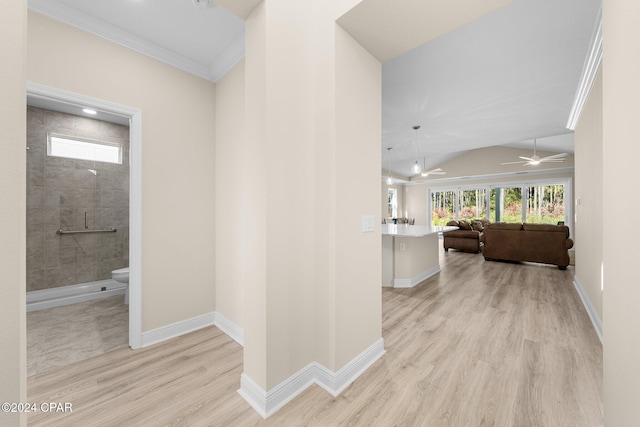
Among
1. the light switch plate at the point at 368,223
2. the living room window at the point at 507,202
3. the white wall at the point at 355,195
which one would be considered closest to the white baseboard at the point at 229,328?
the white wall at the point at 355,195

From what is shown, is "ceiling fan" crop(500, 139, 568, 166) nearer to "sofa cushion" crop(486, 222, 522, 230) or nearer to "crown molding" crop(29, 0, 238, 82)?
"sofa cushion" crop(486, 222, 522, 230)

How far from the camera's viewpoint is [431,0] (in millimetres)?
1372

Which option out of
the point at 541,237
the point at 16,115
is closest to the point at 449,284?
the point at 541,237

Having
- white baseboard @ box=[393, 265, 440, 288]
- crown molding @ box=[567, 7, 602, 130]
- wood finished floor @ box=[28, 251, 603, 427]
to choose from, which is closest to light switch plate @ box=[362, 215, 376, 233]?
wood finished floor @ box=[28, 251, 603, 427]

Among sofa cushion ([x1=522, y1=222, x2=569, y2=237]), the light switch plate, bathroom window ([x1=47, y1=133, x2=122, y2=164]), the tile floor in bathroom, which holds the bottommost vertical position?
the tile floor in bathroom

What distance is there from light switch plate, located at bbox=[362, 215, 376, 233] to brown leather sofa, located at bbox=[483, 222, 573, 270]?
5.29 meters

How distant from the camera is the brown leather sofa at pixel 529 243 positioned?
15.9ft

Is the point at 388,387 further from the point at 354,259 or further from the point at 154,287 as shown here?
the point at 154,287

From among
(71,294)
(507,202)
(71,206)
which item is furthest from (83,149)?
(507,202)

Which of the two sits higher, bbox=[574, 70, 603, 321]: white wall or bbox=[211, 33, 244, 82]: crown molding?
bbox=[211, 33, 244, 82]: crown molding

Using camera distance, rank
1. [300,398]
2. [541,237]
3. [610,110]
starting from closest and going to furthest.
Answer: [610,110] < [300,398] < [541,237]

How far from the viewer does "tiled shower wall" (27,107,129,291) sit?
3.29 metres

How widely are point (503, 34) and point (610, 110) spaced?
199 cm

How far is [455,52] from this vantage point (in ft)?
8.48
